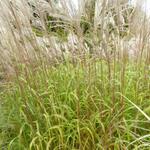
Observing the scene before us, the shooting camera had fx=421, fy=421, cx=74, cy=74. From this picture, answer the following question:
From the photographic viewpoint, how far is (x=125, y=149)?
7.64 ft

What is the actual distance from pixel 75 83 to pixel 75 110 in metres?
0.20

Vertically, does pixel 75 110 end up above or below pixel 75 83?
below

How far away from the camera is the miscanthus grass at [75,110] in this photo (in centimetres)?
251

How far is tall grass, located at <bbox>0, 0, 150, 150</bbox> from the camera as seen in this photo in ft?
8.27

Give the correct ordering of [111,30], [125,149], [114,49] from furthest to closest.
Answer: [111,30] → [114,49] → [125,149]

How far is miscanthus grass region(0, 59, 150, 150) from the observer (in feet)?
8.23

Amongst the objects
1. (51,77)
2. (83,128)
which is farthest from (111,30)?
(83,128)

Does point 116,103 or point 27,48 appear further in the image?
point 27,48

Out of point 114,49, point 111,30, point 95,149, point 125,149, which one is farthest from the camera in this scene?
point 111,30

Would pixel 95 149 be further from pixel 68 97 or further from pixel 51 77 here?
pixel 51 77

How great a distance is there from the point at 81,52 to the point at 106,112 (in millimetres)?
427

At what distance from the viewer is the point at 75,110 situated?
275 cm

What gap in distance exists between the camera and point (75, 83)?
2.84 meters

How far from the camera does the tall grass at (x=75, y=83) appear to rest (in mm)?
2521
